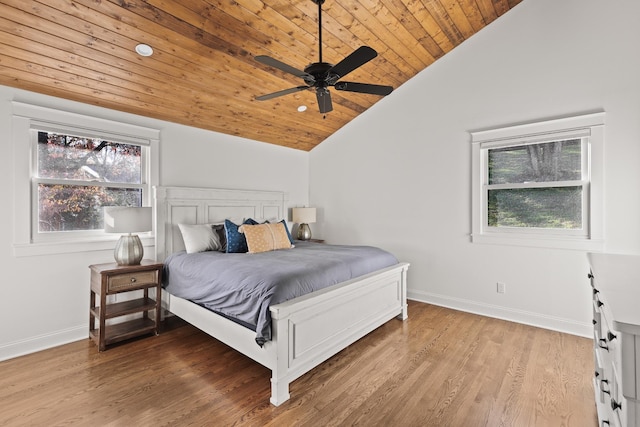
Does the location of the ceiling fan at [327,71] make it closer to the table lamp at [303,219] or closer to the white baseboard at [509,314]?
the table lamp at [303,219]

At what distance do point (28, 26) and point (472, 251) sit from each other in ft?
15.2

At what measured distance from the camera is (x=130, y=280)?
2963mm

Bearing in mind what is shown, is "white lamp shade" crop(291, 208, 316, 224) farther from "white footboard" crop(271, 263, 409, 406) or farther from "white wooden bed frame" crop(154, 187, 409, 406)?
"white footboard" crop(271, 263, 409, 406)

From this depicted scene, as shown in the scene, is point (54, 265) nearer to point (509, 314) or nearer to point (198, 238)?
point (198, 238)

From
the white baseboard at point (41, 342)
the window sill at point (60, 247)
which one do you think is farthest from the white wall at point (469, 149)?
the white baseboard at point (41, 342)

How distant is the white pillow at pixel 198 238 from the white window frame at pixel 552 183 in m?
3.12

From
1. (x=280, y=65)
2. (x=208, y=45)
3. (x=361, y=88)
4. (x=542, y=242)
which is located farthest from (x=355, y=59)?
(x=542, y=242)

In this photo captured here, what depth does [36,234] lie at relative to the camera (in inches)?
114

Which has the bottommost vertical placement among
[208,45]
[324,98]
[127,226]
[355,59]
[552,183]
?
[127,226]

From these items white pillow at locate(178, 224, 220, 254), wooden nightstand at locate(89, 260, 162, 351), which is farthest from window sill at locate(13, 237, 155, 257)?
white pillow at locate(178, 224, 220, 254)

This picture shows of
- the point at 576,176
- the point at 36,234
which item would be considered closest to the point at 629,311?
the point at 576,176

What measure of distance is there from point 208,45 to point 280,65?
1.01m

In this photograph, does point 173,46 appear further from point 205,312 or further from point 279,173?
point 279,173

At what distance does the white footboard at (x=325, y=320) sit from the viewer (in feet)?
7.00
